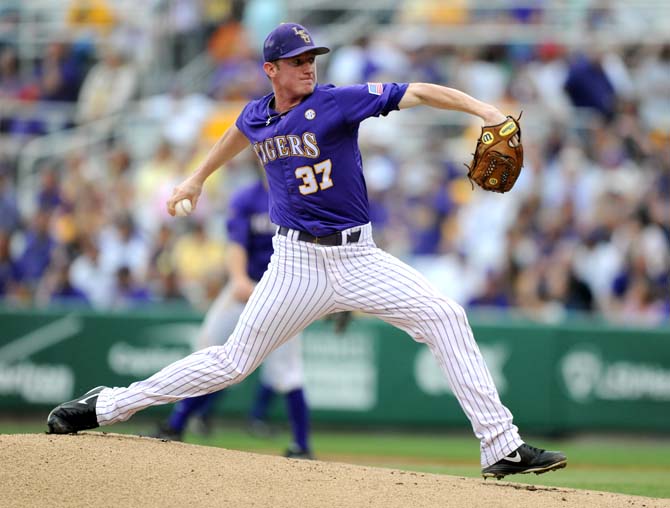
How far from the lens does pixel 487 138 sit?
19.4ft

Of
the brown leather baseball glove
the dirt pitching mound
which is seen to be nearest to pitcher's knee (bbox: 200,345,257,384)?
the dirt pitching mound

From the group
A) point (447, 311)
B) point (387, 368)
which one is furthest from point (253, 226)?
point (387, 368)

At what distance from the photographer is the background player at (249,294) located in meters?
8.98

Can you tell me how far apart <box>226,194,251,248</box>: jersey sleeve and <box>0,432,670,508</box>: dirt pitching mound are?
287cm

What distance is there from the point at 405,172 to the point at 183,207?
8.36m

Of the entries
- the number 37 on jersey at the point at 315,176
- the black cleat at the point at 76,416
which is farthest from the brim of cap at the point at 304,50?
the black cleat at the point at 76,416

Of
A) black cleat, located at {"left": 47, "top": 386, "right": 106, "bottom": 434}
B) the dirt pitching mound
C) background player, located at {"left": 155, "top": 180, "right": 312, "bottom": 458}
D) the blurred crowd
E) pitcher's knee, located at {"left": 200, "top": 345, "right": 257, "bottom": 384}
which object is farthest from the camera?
the blurred crowd

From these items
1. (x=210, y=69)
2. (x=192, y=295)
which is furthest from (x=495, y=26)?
(x=192, y=295)

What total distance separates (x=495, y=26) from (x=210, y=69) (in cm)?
403

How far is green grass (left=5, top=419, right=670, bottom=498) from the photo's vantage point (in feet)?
28.5

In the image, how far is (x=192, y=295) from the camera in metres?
13.6

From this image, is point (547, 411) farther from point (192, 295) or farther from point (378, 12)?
point (378, 12)

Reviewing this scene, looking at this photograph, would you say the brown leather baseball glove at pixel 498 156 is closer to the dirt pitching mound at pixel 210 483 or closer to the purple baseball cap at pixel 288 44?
the purple baseball cap at pixel 288 44

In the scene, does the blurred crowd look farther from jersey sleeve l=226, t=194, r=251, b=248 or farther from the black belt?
the black belt
